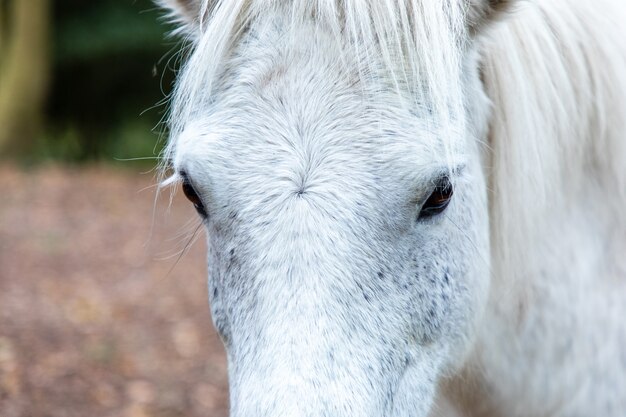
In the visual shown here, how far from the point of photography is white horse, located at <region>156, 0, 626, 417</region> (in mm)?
2125

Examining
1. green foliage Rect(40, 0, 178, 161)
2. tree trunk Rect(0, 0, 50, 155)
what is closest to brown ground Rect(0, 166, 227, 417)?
tree trunk Rect(0, 0, 50, 155)

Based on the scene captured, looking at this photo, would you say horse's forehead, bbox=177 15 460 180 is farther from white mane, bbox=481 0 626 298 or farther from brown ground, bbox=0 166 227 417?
brown ground, bbox=0 166 227 417

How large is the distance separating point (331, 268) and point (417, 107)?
0.53 metres

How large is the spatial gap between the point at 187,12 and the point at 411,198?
3.48 ft

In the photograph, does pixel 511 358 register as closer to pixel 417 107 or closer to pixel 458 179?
pixel 458 179

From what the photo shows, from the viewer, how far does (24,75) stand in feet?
44.1

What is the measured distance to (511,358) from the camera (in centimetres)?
293

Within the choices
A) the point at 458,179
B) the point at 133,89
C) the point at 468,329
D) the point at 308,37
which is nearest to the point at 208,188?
the point at 308,37

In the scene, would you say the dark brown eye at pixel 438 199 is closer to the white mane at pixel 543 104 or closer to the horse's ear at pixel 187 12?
the white mane at pixel 543 104

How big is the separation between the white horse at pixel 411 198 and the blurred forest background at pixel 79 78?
1082 cm

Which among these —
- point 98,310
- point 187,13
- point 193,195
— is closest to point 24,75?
point 98,310

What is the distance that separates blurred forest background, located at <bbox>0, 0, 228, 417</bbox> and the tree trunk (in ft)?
0.07

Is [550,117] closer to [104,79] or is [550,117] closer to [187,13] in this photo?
[187,13]

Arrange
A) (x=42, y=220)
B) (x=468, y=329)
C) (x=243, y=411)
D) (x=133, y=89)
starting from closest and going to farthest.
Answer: (x=243, y=411) < (x=468, y=329) < (x=42, y=220) < (x=133, y=89)
